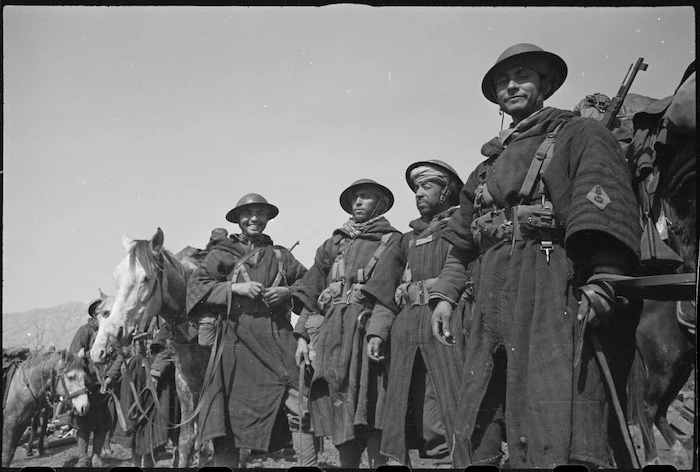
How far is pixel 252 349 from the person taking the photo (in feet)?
21.5

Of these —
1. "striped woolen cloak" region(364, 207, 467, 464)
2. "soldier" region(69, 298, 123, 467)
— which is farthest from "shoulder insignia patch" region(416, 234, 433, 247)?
"soldier" region(69, 298, 123, 467)

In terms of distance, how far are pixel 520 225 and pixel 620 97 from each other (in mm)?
1360

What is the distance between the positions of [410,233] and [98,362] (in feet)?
9.47

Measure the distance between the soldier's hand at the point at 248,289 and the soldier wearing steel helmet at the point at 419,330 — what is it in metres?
1.04

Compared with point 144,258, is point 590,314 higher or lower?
lower

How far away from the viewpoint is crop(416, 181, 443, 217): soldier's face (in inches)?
241

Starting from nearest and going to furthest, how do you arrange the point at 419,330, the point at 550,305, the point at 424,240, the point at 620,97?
1. the point at 550,305
2. the point at 620,97
3. the point at 419,330
4. the point at 424,240

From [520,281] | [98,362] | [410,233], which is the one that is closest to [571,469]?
[520,281]

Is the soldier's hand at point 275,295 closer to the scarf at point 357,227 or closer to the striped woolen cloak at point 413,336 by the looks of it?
the scarf at point 357,227

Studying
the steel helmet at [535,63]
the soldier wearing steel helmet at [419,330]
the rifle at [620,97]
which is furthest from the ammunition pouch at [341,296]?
the rifle at [620,97]

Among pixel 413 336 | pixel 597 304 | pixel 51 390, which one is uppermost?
pixel 597 304

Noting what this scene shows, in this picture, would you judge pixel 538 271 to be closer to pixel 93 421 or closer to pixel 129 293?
pixel 129 293

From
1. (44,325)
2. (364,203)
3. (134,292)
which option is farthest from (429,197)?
(44,325)

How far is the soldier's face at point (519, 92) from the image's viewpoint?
544 centimetres
